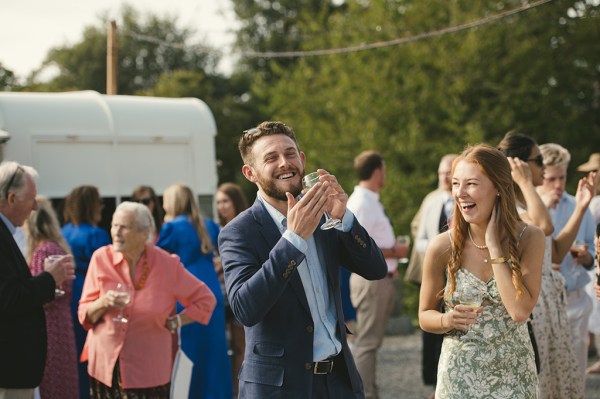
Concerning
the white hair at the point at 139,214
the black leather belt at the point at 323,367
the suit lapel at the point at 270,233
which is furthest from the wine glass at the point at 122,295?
the black leather belt at the point at 323,367

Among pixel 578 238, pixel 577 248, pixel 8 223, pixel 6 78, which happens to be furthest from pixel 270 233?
pixel 6 78

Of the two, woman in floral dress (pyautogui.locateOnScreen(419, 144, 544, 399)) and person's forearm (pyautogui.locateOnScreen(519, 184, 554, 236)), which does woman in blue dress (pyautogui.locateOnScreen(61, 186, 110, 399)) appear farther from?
woman in floral dress (pyautogui.locateOnScreen(419, 144, 544, 399))

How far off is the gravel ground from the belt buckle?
5.57 meters

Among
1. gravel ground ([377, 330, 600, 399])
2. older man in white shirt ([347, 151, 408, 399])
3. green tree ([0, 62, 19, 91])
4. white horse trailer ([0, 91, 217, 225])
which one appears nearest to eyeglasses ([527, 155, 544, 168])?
older man in white shirt ([347, 151, 408, 399])

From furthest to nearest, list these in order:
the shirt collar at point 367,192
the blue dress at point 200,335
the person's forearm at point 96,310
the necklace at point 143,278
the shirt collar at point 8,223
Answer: the shirt collar at point 367,192
the blue dress at point 200,335
the necklace at point 143,278
the person's forearm at point 96,310
the shirt collar at point 8,223

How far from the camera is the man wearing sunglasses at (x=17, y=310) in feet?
17.6

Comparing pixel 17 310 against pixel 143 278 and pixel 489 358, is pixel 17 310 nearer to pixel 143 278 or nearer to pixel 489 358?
pixel 143 278

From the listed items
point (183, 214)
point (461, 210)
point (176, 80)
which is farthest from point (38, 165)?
point (176, 80)

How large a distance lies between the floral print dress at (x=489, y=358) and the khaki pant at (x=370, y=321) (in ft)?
14.9

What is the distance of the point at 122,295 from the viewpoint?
6.21 meters

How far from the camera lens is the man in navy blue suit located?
12.6ft

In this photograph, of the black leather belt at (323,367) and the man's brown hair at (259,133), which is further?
the man's brown hair at (259,133)

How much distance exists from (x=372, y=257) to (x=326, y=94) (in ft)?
62.0

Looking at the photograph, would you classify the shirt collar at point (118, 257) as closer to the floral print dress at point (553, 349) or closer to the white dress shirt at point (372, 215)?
the floral print dress at point (553, 349)
